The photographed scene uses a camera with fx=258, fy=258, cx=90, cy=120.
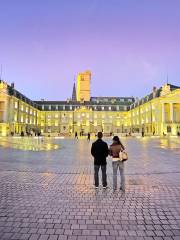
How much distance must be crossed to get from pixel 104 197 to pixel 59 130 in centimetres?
10926

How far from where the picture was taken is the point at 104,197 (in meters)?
7.30

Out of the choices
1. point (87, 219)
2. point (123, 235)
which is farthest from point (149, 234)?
point (87, 219)

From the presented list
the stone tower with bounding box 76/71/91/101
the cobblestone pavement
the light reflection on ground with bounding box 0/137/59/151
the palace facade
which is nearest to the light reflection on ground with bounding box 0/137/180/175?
the cobblestone pavement

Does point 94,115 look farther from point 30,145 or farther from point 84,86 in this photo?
point 30,145

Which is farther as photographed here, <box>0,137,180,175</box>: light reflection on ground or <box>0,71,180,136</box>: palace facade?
<box>0,71,180,136</box>: palace facade

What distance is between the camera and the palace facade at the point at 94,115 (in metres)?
78.1

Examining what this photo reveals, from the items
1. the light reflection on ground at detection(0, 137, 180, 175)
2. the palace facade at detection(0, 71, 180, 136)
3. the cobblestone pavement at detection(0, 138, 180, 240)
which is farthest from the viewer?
the palace facade at detection(0, 71, 180, 136)

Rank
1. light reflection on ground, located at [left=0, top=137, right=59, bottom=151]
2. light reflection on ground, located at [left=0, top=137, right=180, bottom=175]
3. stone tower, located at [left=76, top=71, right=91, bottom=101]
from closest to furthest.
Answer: light reflection on ground, located at [left=0, top=137, right=180, bottom=175] < light reflection on ground, located at [left=0, top=137, right=59, bottom=151] < stone tower, located at [left=76, top=71, right=91, bottom=101]

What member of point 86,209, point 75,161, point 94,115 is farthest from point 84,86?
point 86,209

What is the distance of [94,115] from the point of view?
383 feet

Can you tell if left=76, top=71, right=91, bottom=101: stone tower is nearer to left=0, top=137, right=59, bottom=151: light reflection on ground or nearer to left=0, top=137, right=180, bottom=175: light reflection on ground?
left=0, top=137, right=59, bottom=151: light reflection on ground

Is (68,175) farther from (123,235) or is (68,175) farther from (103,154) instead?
(123,235)

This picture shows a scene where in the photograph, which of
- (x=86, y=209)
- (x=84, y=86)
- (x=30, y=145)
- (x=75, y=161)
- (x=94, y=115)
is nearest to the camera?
(x=86, y=209)

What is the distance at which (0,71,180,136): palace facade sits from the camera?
256ft
